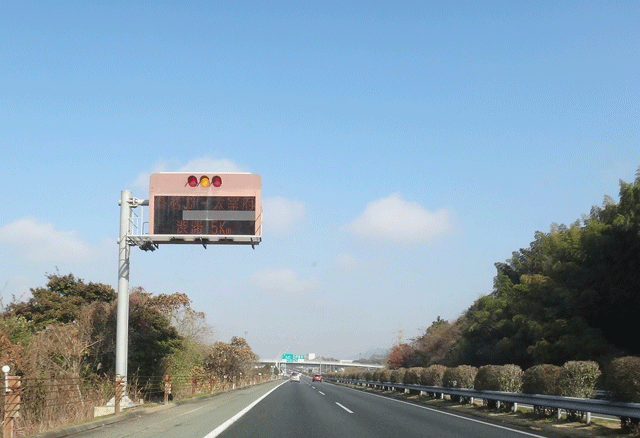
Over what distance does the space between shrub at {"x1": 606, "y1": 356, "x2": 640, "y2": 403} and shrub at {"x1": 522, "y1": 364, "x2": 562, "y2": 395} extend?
12.9ft

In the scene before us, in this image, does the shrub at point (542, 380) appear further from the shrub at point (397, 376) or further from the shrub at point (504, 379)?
the shrub at point (397, 376)

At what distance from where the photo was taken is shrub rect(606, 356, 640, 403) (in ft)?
45.2

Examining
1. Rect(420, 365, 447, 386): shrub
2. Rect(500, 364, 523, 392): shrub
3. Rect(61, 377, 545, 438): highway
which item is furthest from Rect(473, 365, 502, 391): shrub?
Rect(420, 365, 447, 386): shrub

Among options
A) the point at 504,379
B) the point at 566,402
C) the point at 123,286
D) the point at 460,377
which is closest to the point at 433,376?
the point at 460,377

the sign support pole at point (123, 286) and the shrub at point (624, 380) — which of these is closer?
the shrub at point (624, 380)

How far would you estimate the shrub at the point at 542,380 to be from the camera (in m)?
18.6

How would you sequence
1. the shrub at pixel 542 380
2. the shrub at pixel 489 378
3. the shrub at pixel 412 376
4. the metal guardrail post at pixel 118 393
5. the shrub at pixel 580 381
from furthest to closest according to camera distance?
the shrub at pixel 412 376
the shrub at pixel 489 378
the metal guardrail post at pixel 118 393
the shrub at pixel 542 380
the shrub at pixel 580 381

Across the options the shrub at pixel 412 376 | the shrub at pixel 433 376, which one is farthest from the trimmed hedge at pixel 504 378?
the shrub at pixel 412 376

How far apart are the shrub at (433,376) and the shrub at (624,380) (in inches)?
677

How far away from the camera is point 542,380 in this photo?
19.0 meters

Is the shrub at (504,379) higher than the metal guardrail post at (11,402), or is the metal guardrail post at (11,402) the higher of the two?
the metal guardrail post at (11,402)

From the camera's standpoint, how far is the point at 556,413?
18625mm

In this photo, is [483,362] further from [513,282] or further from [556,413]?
[556,413]

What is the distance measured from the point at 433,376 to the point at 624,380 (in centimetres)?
1982
